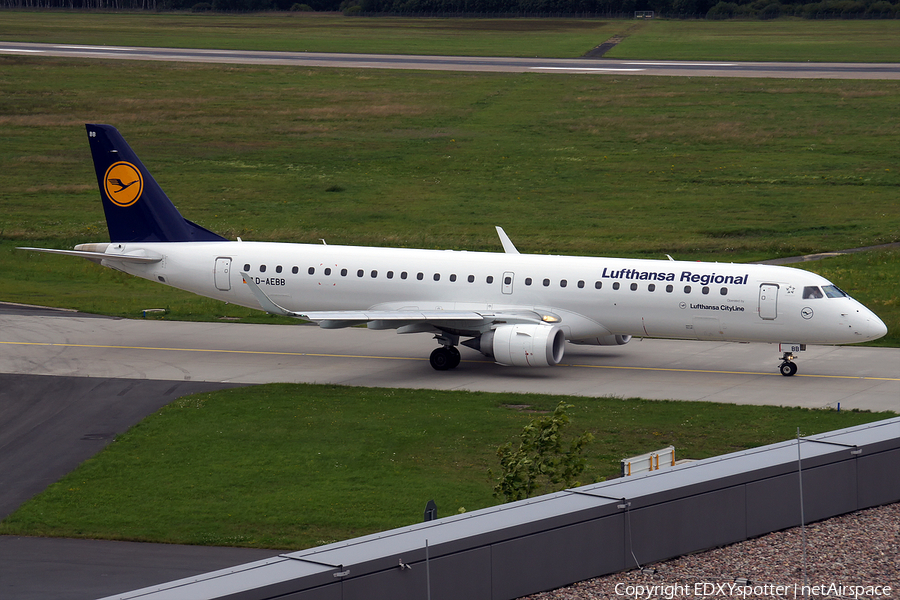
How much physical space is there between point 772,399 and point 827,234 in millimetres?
31336

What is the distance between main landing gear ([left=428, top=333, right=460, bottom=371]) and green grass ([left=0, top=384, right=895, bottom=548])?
315cm

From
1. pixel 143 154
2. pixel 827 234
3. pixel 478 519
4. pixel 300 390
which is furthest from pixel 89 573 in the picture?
pixel 143 154

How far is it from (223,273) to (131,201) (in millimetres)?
4955

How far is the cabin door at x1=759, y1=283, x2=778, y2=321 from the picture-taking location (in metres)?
35.8

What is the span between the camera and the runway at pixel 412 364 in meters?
35.6

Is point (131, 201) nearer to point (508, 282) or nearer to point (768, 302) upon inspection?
point (508, 282)

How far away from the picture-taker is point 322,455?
29.6 meters

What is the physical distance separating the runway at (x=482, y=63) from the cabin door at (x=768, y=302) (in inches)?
2967

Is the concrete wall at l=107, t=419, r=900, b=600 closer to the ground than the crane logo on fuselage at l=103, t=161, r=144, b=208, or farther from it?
closer to the ground

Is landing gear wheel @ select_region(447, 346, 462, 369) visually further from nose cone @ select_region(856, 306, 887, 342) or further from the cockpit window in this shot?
nose cone @ select_region(856, 306, 887, 342)

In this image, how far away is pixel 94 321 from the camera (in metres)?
46.9

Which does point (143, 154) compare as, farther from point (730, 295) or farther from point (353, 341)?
point (730, 295)

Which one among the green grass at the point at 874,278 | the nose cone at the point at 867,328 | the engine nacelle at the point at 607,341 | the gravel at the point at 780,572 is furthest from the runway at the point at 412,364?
the gravel at the point at 780,572

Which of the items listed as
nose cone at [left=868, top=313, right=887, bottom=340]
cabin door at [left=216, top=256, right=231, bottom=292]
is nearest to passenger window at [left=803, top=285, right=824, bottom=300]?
nose cone at [left=868, top=313, right=887, bottom=340]
